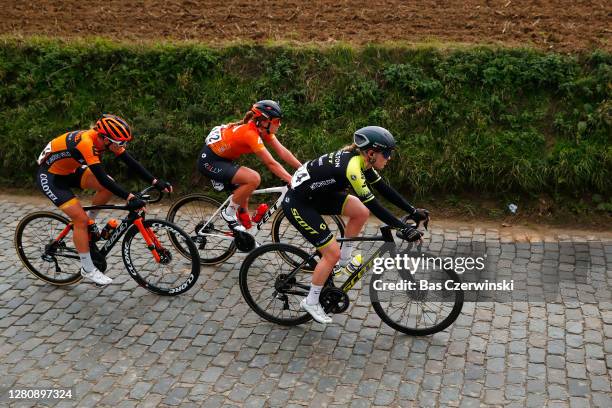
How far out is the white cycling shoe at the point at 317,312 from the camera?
23.7 ft

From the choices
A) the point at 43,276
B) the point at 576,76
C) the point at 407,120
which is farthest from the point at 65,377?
the point at 576,76

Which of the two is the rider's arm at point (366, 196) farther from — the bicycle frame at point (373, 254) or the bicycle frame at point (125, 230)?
the bicycle frame at point (125, 230)

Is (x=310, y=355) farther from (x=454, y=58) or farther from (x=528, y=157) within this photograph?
(x=454, y=58)

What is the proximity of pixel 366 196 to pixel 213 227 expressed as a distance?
2.97 metres

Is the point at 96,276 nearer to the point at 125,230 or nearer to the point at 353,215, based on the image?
the point at 125,230

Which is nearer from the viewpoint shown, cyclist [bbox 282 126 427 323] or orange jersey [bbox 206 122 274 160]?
cyclist [bbox 282 126 427 323]

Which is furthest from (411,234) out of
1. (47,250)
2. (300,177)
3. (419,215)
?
(47,250)

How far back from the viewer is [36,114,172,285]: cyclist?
7711 mm

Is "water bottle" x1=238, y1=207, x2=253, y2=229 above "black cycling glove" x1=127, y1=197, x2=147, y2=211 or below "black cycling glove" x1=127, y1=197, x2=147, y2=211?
below

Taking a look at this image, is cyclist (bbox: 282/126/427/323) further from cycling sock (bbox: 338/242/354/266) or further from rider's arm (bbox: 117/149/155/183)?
rider's arm (bbox: 117/149/155/183)

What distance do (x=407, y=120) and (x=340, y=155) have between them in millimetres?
4479

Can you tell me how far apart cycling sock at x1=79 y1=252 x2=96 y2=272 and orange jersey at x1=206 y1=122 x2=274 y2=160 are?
199 cm

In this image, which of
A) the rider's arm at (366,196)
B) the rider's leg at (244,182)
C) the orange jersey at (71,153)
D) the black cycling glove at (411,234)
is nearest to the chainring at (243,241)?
the rider's leg at (244,182)

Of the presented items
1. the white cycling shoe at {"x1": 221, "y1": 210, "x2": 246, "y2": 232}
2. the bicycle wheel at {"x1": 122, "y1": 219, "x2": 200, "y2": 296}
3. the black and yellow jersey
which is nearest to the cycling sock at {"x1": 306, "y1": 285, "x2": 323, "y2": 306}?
the black and yellow jersey
